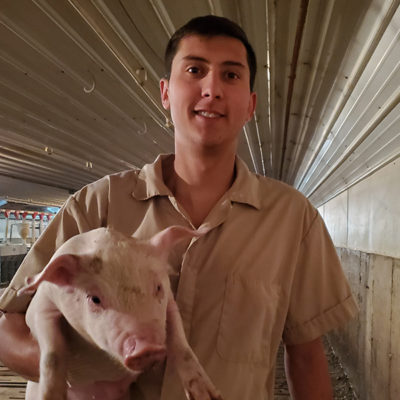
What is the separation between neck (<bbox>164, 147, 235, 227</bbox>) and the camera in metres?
1.61

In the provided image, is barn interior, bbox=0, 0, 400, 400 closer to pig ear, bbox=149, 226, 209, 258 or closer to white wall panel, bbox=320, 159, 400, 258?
white wall panel, bbox=320, 159, 400, 258

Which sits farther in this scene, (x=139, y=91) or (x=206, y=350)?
(x=139, y=91)

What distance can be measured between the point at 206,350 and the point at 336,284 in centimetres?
61

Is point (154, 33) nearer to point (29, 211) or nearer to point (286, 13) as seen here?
point (286, 13)

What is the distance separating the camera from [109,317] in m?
1.16

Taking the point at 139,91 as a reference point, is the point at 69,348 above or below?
below

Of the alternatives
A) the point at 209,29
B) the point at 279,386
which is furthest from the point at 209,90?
the point at 279,386

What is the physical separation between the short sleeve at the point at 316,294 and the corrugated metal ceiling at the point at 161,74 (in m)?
1.09

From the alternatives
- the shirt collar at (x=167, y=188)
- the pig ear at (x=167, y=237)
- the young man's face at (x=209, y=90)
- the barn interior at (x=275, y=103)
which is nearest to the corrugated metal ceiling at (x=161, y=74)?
the barn interior at (x=275, y=103)

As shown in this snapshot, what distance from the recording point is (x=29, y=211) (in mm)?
10508

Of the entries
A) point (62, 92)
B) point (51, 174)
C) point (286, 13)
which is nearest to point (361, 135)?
point (286, 13)

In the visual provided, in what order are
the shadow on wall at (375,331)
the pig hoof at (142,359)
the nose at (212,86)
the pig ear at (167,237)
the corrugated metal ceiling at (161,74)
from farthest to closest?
1. the shadow on wall at (375,331)
2. the corrugated metal ceiling at (161,74)
3. the nose at (212,86)
4. the pig ear at (167,237)
5. the pig hoof at (142,359)

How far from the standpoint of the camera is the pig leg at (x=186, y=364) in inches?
46.0

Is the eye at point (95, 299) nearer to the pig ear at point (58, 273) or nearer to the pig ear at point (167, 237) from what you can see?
the pig ear at point (58, 273)
